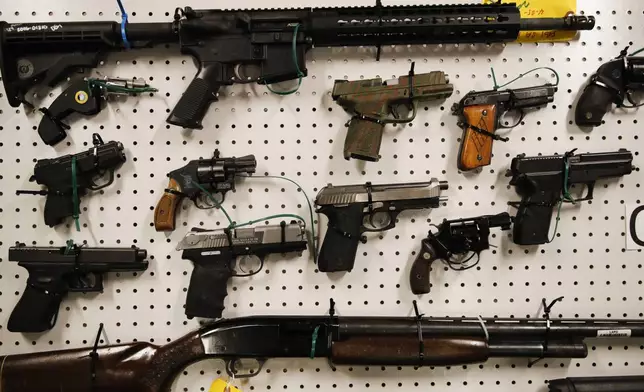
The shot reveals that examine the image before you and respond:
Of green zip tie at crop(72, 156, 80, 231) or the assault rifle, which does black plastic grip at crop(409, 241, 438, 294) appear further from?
green zip tie at crop(72, 156, 80, 231)

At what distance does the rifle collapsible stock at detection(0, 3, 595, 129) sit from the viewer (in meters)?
2.19

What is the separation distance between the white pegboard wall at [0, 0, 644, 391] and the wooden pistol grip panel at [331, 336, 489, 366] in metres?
0.20

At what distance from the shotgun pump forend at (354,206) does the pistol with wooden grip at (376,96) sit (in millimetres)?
175

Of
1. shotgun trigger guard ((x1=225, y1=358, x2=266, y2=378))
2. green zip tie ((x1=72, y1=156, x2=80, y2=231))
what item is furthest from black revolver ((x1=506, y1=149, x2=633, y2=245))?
green zip tie ((x1=72, y1=156, x2=80, y2=231))

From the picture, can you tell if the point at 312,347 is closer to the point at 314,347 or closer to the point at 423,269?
the point at 314,347

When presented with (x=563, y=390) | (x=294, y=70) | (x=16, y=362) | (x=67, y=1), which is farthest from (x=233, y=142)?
(x=563, y=390)

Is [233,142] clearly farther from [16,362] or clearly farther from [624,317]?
[624,317]

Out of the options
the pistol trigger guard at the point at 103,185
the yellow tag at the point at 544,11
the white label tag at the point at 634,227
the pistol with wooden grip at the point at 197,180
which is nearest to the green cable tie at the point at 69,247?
the pistol trigger guard at the point at 103,185

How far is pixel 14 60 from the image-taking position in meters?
2.23

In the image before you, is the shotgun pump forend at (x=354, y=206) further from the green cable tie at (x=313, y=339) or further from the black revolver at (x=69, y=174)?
the black revolver at (x=69, y=174)

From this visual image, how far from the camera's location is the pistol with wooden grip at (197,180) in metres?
2.22

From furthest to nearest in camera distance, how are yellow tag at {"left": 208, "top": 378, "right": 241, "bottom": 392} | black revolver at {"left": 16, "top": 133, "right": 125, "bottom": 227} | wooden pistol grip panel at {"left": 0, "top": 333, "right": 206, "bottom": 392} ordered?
yellow tag at {"left": 208, "top": 378, "right": 241, "bottom": 392} → black revolver at {"left": 16, "top": 133, "right": 125, "bottom": 227} → wooden pistol grip panel at {"left": 0, "top": 333, "right": 206, "bottom": 392}

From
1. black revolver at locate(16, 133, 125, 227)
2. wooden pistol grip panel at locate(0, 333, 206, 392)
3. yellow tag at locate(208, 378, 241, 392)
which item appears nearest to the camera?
wooden pistol grip panel at locate(0, 333, 206, 392)

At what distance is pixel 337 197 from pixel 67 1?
159 centimetres
